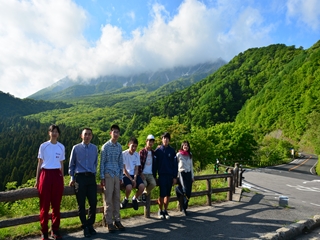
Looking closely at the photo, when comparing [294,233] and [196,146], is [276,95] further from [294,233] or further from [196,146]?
[294,233]

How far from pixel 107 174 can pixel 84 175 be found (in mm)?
459

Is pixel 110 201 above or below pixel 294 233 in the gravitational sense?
above

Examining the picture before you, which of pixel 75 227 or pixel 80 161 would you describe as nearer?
pixel 80 161

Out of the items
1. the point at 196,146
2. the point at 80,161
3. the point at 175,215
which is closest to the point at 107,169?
the point at 80,161

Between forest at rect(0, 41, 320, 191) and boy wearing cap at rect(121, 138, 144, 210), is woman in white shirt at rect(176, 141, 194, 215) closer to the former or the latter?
boy wearing cap at rect(121, 138, 144, 210)

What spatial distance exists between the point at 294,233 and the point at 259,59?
127263mm

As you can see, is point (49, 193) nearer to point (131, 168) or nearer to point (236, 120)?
A: point (131, 168)

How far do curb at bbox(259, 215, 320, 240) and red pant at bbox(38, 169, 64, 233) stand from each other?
12.4 feet

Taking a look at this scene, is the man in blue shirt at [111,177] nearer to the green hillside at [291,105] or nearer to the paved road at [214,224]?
the paved road at [214,224]

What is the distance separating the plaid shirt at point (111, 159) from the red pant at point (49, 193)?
83 centimetres

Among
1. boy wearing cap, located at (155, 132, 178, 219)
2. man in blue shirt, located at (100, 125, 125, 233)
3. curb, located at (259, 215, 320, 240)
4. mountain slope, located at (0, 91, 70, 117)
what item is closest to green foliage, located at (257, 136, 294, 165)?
curb, located at (259, 215, 320, 240)

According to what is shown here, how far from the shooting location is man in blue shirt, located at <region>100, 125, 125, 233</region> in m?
5.09

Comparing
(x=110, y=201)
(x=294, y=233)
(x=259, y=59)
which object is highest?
(x=259, y=59)

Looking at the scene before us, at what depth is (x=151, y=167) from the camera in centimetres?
601
